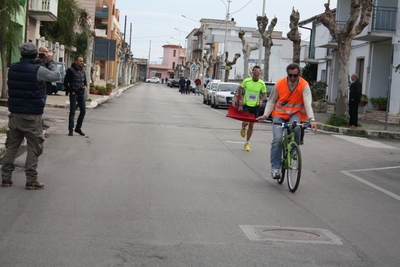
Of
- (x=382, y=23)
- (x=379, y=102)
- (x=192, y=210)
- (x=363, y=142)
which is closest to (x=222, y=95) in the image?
(x=379, y=102)

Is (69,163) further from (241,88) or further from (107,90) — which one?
(107,90)

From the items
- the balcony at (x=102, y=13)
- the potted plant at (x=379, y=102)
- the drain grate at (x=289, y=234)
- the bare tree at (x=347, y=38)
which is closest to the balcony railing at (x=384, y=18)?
the potted plant at (x=379, y=102)

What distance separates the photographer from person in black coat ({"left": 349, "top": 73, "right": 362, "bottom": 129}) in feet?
74.4

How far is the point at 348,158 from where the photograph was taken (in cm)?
1535

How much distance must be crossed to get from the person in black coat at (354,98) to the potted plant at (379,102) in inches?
281

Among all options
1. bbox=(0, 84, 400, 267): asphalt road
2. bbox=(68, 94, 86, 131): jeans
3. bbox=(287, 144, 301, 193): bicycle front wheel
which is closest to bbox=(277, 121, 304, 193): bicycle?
bbox=(287, 144, 301, 193): bicycle front wheel

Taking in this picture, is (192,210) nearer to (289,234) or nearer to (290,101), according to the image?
(289,234)

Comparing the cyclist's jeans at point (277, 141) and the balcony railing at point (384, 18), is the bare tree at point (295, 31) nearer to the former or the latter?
the balcony railing at point (384, 18)

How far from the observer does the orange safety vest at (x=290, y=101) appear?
1032 cm

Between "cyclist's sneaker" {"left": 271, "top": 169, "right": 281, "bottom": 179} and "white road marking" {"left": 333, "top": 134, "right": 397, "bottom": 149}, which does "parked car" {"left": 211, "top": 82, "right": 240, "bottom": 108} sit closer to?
"white road marking" {"left": 333, "top": 134, "right": 397, "bottom": 149}

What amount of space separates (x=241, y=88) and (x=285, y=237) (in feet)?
28.1

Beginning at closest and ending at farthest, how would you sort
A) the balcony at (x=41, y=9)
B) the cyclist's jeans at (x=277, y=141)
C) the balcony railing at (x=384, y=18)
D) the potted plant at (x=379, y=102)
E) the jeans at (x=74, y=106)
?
the cyclist's jeans at (x=277, y=141), the jeans at (x=74, y=106), the balcony railing at (x=384, y=18), the potted plant at (x=379, y=102), the balcony at (x=41, y=9)

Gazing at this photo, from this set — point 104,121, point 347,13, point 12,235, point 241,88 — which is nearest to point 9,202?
point 12,235

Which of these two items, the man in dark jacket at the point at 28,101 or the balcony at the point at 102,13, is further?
the balcony at the point at 102,13
